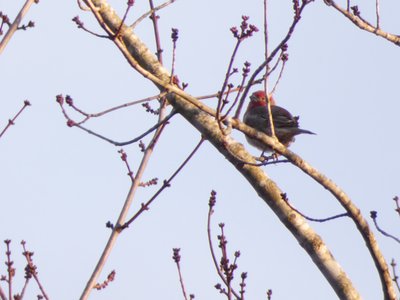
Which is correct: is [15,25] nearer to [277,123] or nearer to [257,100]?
[277,123]

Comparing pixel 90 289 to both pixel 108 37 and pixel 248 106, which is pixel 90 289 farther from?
pixel 248 106

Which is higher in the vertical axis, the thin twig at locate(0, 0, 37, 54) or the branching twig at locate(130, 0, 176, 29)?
the branching twig at locate(130, 0, 176, 29)

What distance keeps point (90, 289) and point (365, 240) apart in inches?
65.5

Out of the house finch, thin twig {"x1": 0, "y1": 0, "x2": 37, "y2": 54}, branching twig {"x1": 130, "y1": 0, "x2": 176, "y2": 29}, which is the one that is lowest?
thin twig {"x1": 0, "y1": 0, "x2": 37, "y2": 54}

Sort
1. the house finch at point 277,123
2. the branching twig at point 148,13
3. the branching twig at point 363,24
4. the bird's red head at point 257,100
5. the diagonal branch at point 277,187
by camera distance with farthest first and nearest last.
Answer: the bird's red head at point 257,100 < the house finch at point 277,123 < the branching twig at point 363,24 < the branching twig at point 148,13 < the diagonal branch at point 277,187

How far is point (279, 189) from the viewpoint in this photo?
523 centimetres

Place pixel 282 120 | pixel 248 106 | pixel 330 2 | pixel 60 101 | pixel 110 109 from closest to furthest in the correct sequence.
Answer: pixel 110 109
pixel 60 101
pixel 330 2
pixel 282 120
pixel 248 106

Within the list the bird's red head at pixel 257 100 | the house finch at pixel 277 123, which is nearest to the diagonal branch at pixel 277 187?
the house finch at pixel 277 123

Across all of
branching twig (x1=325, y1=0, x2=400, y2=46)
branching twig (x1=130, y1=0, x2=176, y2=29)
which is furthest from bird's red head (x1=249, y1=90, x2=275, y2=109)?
branching twig (x1=130, y1=0, x2=176, y2=29)

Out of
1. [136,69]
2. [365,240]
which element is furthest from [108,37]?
[365,240]

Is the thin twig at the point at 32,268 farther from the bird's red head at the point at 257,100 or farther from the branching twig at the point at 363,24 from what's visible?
the bird's red head at the point at 257,100

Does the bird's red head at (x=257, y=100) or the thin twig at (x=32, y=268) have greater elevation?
the bird's red head at (x=257, y=100)

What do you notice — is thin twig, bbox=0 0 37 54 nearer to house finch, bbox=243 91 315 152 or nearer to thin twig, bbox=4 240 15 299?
thin twig, bbox=4 240 15 299

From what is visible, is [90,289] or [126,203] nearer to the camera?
[90,289]
